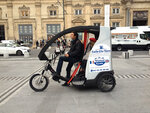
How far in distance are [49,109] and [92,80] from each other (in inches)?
69.8

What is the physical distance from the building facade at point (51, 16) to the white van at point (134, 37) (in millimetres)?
12724

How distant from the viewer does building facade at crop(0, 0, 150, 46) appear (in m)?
32.8

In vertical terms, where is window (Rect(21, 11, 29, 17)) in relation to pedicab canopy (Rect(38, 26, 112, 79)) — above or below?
above

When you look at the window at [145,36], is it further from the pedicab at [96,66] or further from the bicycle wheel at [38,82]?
the bicycle wheel at [38,82]

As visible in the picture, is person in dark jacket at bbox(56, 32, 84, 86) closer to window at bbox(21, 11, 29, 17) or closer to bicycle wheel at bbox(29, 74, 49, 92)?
bicycle wheel at bbox(29, 74, 49, 92)

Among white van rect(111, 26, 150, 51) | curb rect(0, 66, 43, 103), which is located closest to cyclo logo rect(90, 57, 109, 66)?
curb rect(0, 66, 43, 103)

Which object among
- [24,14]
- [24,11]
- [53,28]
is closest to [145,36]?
[53,28]

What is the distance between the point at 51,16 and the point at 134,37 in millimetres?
19869

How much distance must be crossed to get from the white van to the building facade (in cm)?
1272

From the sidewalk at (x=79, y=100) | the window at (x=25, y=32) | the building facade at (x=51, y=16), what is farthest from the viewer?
the window at (x=25, y=32)

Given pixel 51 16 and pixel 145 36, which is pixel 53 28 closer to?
pixel 51 16

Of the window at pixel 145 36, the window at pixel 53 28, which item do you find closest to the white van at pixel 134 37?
the window at pixel 145 36

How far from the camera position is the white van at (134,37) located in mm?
20266

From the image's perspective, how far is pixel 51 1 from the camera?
3294cm
